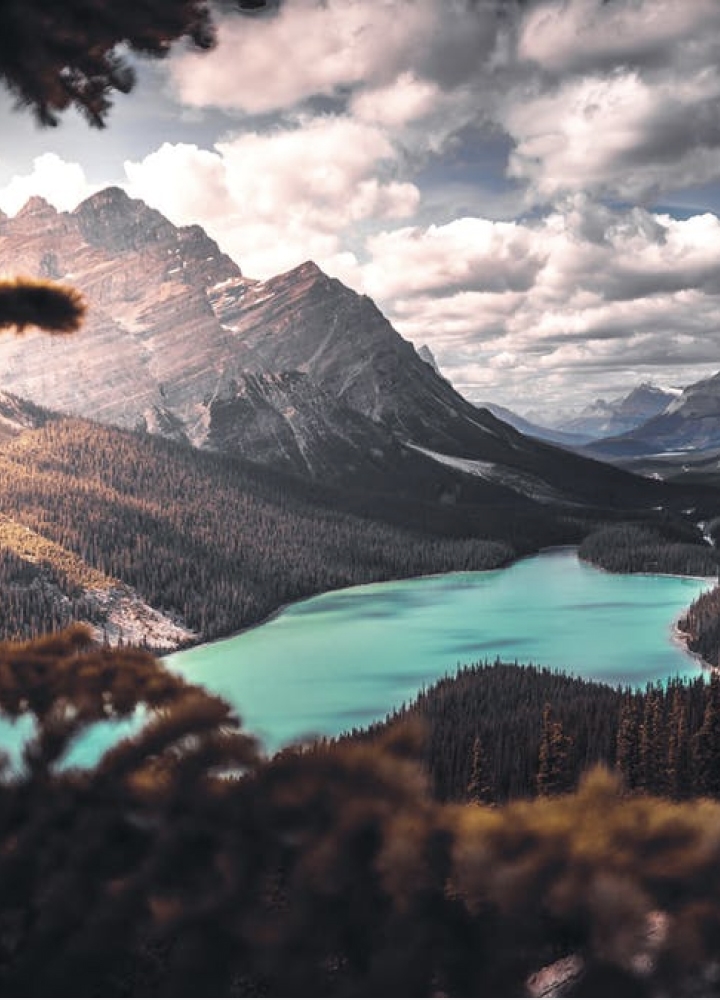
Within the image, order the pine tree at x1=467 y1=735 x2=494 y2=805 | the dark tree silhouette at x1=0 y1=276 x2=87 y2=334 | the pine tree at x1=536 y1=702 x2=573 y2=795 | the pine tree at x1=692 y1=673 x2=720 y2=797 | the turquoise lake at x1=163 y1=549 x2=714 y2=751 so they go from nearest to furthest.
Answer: the dark tree silhouette at x1=0 y1=276 x2=87 y2=334 < the pine tree at x1=467 y1=735 x2=494 y2=805 < the pine tree at x1=692 y1=673 x2=720 y2=797 < the pine tree at x1=536 y1=702 x2=573 y2=795 < the turquoise lake at x1=163 y1=549 x2=714 y2=751

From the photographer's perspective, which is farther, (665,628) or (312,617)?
(312,617)

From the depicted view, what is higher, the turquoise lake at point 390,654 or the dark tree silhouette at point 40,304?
the dark tree silhouette at point 40,304

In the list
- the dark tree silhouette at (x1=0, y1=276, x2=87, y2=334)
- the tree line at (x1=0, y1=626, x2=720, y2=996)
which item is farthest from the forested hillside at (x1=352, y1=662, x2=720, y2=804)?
the dark tree silhouette at (x1=0, y1=276, x2=87, y2=334)

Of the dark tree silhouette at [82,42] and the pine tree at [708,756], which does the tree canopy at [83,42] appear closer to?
the dark tree silhouette at [82,42]

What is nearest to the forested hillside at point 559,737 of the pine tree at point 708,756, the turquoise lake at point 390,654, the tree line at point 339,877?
the pine tree at point 708,756

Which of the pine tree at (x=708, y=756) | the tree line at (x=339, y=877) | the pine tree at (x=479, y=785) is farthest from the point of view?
the pine tree at (x=708, y=756)

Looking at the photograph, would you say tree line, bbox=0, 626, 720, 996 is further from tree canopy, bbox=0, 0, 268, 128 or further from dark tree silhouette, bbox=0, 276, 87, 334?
tree canopy, bbox=0, 0, 268, 128

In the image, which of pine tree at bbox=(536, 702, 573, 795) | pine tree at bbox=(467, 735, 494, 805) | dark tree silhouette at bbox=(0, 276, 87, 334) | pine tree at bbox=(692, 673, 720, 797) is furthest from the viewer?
pine tree at bbox=(536, 702, 573, 795)

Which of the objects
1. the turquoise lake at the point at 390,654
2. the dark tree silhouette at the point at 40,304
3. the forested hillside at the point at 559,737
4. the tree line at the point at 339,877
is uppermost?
the dark tree silhouette at the point at 40,304

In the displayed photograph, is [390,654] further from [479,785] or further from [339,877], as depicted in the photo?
[339,877]

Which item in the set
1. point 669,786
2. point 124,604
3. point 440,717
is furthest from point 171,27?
point 124,604

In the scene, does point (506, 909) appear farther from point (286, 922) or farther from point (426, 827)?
point (286, 922)
